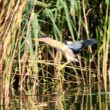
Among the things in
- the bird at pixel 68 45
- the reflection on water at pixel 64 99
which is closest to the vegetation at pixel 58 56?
the reflection on water at pixel 64 99

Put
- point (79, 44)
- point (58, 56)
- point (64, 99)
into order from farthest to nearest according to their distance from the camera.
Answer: point (58, 56) < point (79, 44) < point (64, 99)

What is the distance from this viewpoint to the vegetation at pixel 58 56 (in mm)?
4230

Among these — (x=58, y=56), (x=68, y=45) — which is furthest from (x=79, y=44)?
(x=58, y=56)

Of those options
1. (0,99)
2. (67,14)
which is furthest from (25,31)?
(0,99)

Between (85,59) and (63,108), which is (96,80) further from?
(63,108)

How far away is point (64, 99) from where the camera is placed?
3996mm

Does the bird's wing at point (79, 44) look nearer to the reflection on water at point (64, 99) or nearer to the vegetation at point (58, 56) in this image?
the vegetation at point (58, 56)

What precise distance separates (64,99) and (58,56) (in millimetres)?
855

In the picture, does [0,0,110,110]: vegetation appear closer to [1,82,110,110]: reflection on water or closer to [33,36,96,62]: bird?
[1,82,110,110]: reflection on water

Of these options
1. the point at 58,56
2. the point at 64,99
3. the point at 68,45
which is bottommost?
the point at 64,99

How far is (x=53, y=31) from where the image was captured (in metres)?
4.69

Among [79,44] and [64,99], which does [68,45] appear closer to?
[79,44]

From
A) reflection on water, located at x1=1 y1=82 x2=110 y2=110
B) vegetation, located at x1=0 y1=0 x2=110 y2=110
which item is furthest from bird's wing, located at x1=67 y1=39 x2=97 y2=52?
reflection on water, located at x1=1 y1=82 x2=110 y2=110

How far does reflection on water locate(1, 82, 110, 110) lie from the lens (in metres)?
3.63
